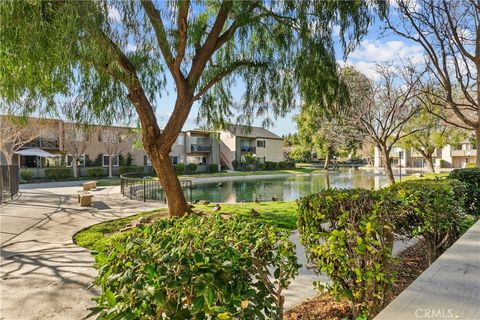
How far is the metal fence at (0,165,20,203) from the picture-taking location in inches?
535

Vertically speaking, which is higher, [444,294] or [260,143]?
[260,143]

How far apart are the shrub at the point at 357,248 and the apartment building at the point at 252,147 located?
35856mm

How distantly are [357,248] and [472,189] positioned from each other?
6943 millimetres

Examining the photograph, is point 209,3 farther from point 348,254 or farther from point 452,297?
point 452,297

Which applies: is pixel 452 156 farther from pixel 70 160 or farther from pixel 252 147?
pixel 70 160

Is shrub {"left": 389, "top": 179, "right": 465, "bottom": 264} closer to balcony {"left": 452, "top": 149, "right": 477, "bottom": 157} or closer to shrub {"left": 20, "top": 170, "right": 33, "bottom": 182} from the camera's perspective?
shrub {"left": 20, "top": 170, "right": 33, "bottom": 182}

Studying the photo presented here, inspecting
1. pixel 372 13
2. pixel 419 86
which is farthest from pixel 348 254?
pixel 419 86

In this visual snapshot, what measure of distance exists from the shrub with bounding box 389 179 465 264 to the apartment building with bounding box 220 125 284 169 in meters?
Answer: 34.9

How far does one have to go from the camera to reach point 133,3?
597 centimetres

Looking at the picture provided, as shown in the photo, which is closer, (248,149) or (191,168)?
(191,168)

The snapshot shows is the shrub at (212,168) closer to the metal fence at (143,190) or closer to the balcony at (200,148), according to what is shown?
the balcony at (200,148)

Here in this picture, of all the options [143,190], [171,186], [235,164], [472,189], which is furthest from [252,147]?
[472,189]

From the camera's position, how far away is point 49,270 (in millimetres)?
5359

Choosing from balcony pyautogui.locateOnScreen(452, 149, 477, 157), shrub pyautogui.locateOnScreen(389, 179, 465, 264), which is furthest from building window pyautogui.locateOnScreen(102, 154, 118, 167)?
balcony pyautogui.locateOnScreen(452, 149, 477, 157)
